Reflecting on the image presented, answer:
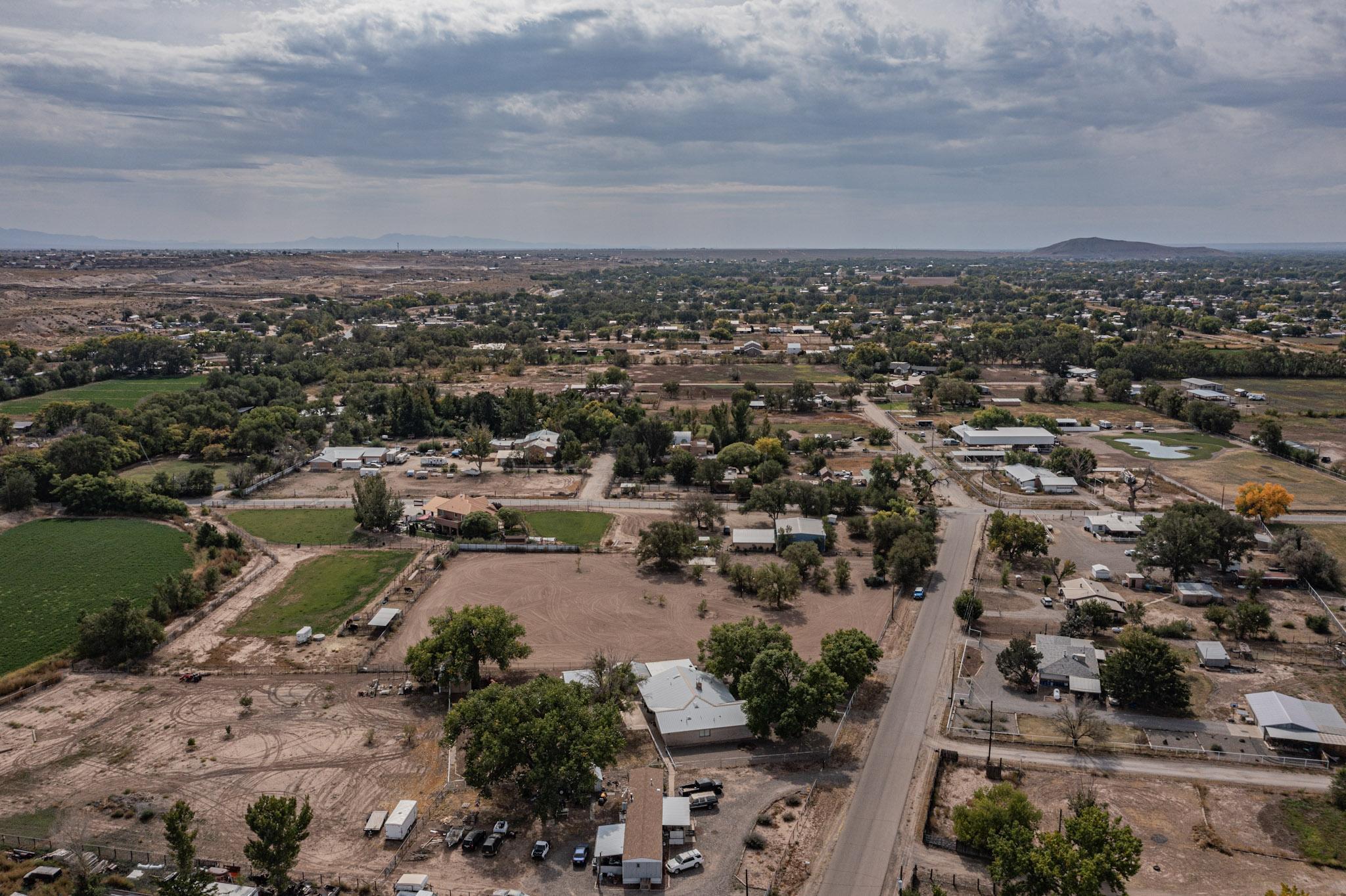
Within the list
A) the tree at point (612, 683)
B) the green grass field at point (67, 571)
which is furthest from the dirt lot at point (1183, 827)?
the green grass field at point (67, 571)

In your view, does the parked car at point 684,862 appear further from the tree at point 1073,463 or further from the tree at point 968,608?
the tree at point 1073,463

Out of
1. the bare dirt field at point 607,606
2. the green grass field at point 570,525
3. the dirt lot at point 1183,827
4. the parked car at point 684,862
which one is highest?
the green grass field at point 570,525

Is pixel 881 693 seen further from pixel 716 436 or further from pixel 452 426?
pixel 452 426

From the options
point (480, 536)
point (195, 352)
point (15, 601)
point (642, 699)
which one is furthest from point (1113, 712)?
point (195, 352)

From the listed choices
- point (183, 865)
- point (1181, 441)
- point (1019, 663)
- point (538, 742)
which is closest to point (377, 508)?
point (538, 742)

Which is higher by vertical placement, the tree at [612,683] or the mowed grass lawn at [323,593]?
the tree at [612,683]

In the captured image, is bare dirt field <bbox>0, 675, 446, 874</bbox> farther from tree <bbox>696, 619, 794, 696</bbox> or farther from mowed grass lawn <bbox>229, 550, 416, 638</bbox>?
tree <bbox>696, 619, 794, 696</bbox>

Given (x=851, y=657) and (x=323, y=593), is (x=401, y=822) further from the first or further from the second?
(x=323, y=593)
